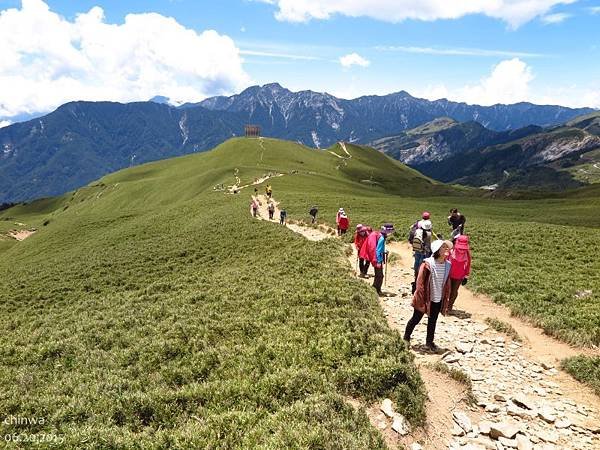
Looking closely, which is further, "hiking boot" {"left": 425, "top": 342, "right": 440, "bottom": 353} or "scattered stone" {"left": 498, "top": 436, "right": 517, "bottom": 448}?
"hiking boot" {"left": 425, "top": 342, "right": 440, "bottom": 353}

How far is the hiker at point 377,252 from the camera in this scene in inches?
782

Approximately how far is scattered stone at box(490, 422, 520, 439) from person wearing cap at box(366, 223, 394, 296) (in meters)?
10.5

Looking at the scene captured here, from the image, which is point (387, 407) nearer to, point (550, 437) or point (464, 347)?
point (550, 437)

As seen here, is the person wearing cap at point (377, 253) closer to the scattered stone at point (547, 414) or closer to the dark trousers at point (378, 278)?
the dark trousers at point (378, 278)

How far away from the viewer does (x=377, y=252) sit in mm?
19922

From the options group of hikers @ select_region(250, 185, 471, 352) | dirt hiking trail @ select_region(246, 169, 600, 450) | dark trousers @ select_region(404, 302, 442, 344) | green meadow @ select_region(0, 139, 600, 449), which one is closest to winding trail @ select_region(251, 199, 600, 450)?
dirt hiking trail @ select_region(246, 169, 600, 450)

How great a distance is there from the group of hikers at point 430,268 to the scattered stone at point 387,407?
3.91 meters

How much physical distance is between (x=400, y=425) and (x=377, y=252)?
11.0 m

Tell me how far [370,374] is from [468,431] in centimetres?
274

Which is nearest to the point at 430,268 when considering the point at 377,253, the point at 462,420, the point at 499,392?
the point at 499,392

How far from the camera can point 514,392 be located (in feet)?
37.8

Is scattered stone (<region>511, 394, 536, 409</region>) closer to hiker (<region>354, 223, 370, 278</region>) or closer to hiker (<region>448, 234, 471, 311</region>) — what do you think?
hiker (<region>448, 234, 471, 311</region>)

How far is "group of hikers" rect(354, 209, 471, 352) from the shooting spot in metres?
13.2

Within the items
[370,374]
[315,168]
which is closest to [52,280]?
[370,374]
